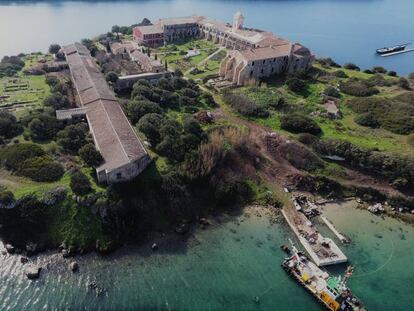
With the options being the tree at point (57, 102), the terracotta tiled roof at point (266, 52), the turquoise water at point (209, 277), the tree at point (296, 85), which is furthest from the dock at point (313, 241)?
the tree at point (57, 102)

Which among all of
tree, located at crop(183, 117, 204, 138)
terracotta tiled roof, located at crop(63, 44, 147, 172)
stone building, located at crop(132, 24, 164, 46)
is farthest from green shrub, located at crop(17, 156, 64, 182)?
stone building, located at crop(132, 24, 164, 46)

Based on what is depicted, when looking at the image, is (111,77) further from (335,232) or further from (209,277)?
(335,232)

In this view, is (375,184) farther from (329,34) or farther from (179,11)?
(179,11)

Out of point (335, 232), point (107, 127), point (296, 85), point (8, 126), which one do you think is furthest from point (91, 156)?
point (296, 85)

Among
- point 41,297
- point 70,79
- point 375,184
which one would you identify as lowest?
point 41,297

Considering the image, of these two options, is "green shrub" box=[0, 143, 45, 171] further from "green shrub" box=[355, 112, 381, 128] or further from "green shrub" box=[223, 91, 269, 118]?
"green shrub" box=[355, 112, 381, 128]

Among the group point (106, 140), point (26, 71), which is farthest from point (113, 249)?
point (26, 71)

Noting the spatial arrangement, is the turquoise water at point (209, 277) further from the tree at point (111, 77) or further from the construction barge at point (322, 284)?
the tree at point (111, 77)
